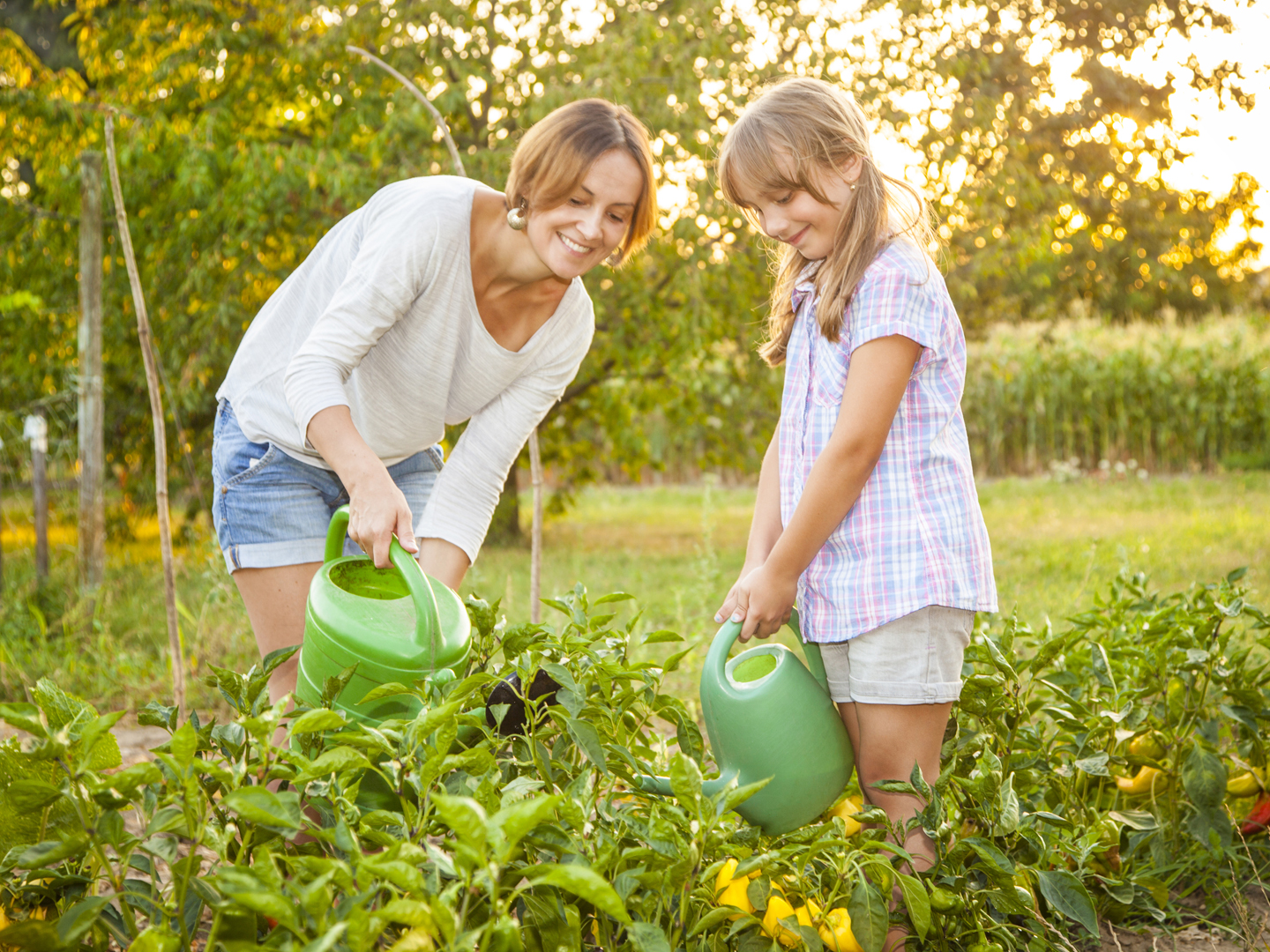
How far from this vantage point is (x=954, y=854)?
121cm

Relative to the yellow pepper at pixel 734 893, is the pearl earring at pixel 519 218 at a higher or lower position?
higher

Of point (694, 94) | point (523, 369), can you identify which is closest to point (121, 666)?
point (523, 369)

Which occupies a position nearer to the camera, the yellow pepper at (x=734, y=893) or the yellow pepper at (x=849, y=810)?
the yellow pepper at (x=734, y=893)

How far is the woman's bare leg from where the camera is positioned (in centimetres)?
159

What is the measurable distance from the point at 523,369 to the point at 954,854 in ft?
3.23

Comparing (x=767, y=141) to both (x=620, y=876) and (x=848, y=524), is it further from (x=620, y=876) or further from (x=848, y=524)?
(x=620, y=876)

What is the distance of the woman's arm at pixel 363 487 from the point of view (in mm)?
1232

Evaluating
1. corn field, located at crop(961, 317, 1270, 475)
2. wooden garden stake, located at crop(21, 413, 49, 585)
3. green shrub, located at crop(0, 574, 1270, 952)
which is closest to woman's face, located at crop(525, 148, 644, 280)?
green shrub, located at crop(0, 574, 1270, 952)

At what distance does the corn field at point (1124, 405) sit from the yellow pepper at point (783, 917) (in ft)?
29.7

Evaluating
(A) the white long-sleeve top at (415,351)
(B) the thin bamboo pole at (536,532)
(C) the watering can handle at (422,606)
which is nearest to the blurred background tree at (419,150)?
(B) the thin bamboo pole at (536,532)

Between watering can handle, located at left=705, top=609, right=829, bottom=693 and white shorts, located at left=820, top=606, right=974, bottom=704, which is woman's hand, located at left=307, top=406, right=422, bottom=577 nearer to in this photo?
watering can handle, located at left=705, top=609, right=829, bottom=693

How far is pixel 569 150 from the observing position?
1514mm

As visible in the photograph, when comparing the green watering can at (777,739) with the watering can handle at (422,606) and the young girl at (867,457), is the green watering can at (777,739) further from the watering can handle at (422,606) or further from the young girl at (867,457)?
the watering can handle at (422,606)

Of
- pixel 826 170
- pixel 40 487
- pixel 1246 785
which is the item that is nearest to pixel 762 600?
pixel 826 170
